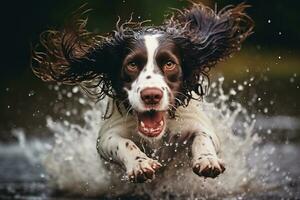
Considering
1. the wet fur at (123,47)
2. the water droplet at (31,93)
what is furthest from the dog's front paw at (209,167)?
the water droplet at (31,93)

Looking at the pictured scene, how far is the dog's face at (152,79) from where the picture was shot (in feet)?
18.6

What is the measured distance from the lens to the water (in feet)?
21.9

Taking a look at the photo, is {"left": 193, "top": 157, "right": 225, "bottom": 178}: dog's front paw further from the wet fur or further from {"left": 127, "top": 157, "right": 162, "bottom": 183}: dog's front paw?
the wet fur

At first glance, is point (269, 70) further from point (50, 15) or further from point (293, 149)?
point (293, 149)

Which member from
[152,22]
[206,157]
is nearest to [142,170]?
[206,157]

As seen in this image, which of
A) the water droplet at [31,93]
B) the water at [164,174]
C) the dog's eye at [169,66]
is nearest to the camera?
the dog's eye at [169,66]

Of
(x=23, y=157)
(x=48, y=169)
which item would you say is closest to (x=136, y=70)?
(x=48, y=169)

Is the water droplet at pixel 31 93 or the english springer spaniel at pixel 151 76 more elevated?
the water droplet at pixel 31 93

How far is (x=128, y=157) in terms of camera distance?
571cm

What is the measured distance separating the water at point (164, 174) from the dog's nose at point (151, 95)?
80cm

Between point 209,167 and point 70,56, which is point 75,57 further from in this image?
point 209,167

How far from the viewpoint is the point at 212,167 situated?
5.51 m

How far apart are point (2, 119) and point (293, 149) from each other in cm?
381

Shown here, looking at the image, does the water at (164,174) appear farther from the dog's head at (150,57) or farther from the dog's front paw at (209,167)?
the dog's front paw at (209,167)
